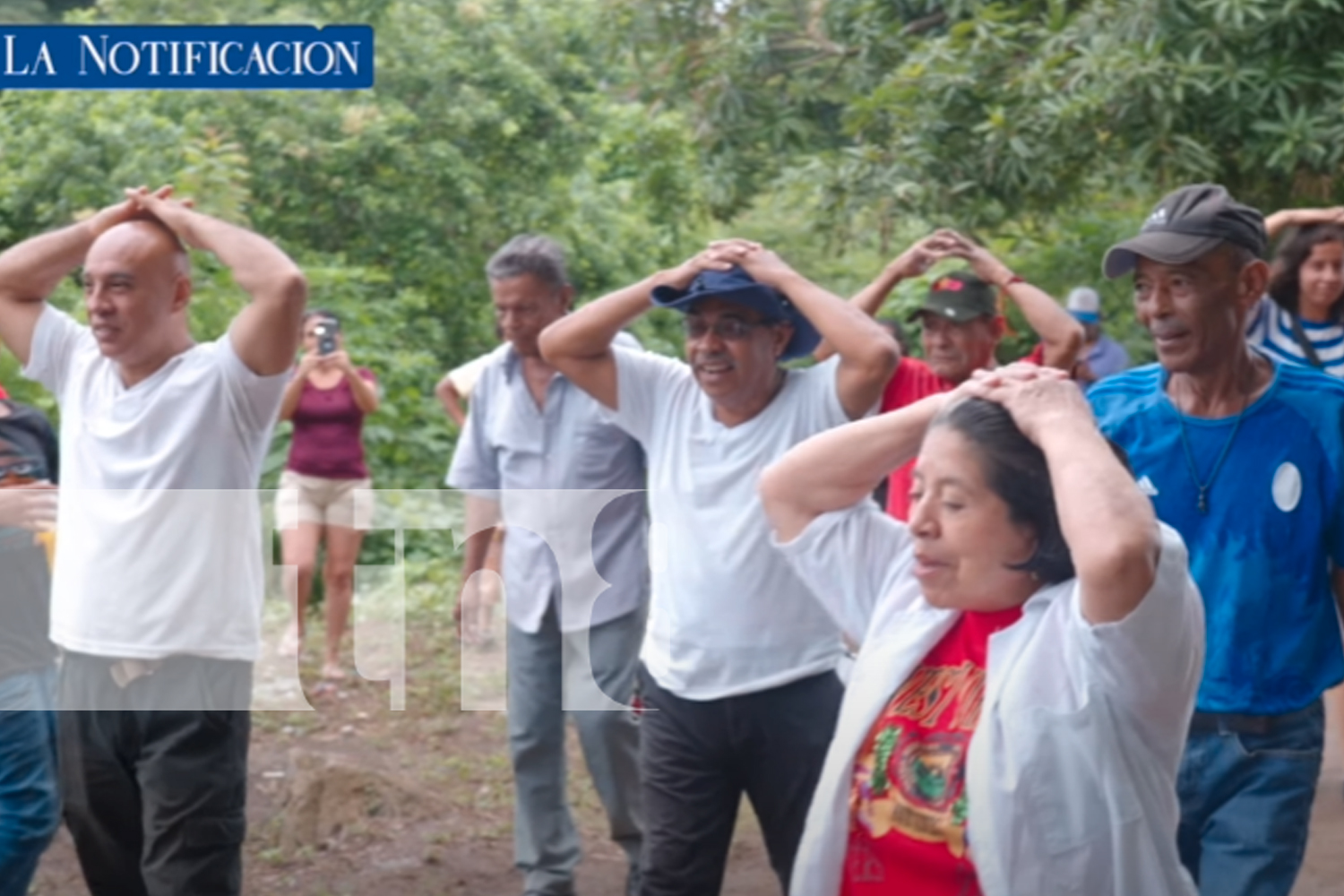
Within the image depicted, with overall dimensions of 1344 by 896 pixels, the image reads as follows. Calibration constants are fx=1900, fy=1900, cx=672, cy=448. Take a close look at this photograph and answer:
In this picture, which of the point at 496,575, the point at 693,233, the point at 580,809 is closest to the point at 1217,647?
the point at 580,809

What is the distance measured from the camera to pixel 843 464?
3.03m

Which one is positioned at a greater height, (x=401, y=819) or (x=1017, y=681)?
(x=1017, y=681)

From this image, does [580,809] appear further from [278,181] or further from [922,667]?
[278,181]

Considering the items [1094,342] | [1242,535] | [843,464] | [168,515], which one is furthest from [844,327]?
[1094,342]

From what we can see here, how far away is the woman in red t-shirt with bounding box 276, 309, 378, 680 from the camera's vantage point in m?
8.88

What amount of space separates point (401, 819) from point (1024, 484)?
4.65 meters

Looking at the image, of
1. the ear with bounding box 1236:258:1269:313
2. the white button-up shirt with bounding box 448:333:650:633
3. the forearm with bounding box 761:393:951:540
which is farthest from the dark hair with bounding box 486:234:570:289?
the forearm with bounding box 761:393:951:540

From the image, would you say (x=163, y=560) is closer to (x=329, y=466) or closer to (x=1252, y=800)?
(x=1252, y=800)

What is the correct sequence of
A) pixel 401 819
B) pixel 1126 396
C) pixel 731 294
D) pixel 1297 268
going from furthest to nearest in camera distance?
1. pixel 401 819
2. pixel 1297 268
3. pixel 731 294
4. pixel 1126 396

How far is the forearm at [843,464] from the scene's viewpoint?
300 centimetres

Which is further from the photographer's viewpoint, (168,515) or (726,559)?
(726,559)

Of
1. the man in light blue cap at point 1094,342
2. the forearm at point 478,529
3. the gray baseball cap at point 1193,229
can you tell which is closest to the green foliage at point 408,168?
the man in light blue cap at point 1094,342

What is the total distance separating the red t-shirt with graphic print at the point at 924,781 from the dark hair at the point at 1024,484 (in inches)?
3.5

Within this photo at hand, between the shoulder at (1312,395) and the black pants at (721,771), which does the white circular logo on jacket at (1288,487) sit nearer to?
the shoulder at (1312,395)
